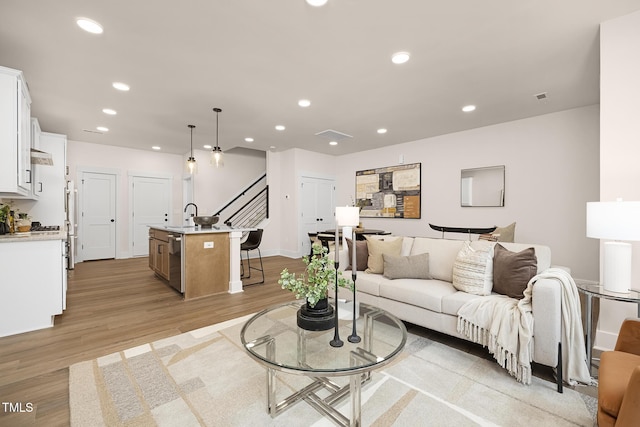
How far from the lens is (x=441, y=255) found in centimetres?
294

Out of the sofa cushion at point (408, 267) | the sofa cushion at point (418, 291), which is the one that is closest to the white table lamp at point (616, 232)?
the sofa cushion at point (418, 291)

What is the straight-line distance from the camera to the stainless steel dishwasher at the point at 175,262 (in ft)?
12.6

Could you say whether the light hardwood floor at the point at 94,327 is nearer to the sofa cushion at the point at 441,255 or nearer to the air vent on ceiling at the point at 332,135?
the sofa cushion at the point at 441,255

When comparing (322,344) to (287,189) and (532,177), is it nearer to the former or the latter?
(532,177)

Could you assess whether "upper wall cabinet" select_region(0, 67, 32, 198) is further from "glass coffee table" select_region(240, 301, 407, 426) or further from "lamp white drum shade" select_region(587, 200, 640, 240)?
"lamp white drum shade" select_region(587, 200, 640, 240)

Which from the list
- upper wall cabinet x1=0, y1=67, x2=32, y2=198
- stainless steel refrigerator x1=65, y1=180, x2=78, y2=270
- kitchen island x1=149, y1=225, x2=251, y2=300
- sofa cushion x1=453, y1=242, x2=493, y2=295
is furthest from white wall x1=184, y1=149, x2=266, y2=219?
sofa cushion x1=453, y1=242, x2=493, y2=295

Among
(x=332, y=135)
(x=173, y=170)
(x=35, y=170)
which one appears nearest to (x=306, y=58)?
(x=332, y=135)

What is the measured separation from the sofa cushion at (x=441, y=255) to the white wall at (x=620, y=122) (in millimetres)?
1186

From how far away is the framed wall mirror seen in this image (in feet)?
16.2

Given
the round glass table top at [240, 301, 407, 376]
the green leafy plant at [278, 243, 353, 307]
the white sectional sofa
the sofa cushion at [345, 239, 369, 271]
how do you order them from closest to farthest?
the round glass table top at [240, 301, 407, 376] → the green leafy plant at [278, 243, 353, 307] → the white sectional sofa → the sofa cushion at [345, 239, 369, 271]

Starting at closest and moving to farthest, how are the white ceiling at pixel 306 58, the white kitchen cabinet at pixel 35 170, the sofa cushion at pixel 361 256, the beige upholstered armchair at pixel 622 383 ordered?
the beige upholstered armchair at pixel 622 383 < the white ceiling at pixel 306 58 < the sofa cushion at pixel 361 256 < the white kitchen cabinet at pixel 35 170

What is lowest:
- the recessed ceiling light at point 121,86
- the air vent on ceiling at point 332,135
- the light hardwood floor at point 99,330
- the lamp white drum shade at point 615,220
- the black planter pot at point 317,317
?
the light hardwood floor at point 99,330

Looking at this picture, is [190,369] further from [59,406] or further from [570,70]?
[570,70]

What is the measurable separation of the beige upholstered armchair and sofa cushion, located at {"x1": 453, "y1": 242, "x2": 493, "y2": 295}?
0.87 m
